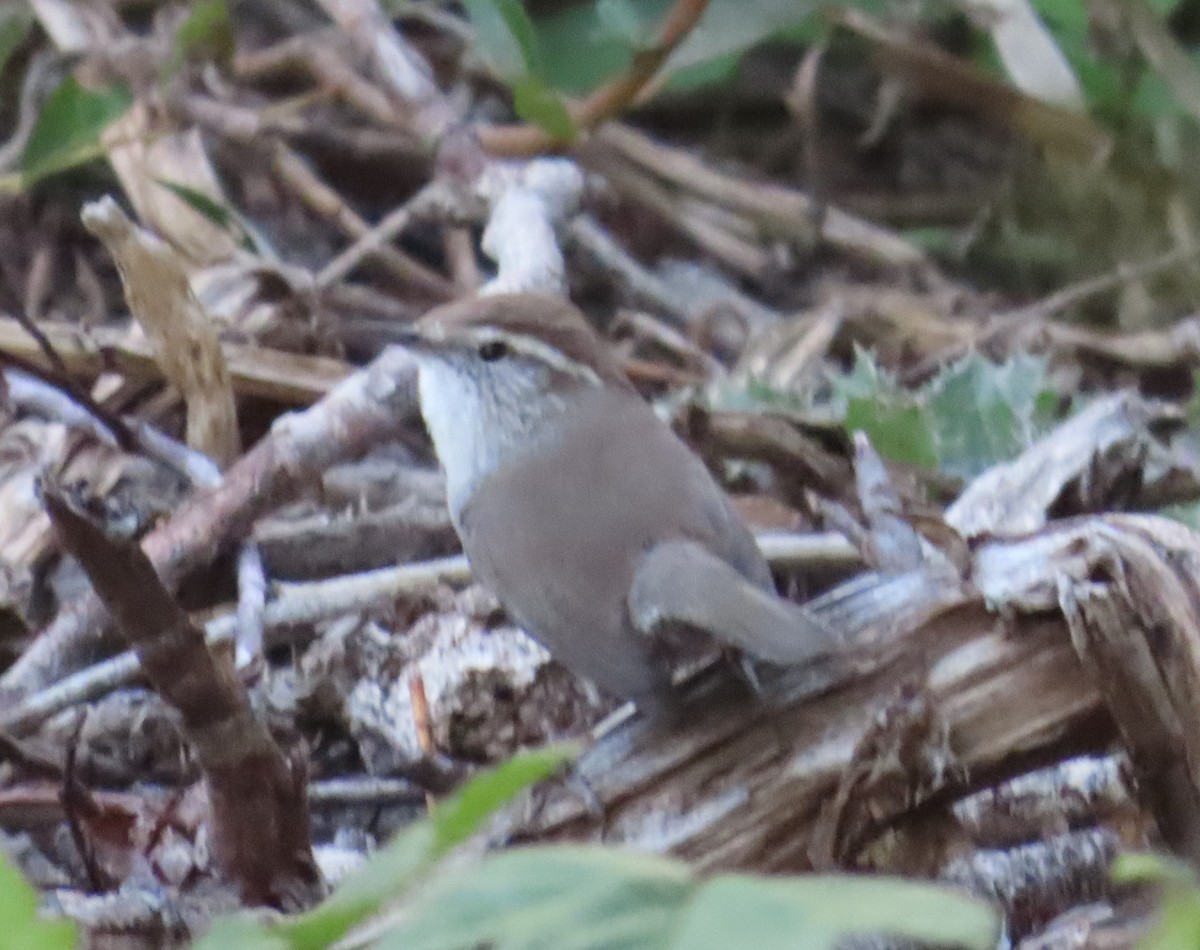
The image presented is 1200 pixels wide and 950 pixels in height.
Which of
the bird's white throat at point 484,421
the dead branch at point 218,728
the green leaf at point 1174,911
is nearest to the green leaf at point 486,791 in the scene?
the green leaf at point 1174,911

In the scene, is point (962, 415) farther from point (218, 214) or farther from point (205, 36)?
point (205, 36)

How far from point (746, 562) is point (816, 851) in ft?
1.08

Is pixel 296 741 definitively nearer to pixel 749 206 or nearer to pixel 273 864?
pixel 273 864

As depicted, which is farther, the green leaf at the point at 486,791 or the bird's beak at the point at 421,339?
the bird's beak at the point at 421,339

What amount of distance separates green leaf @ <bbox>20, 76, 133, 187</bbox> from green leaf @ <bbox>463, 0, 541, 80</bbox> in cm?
61

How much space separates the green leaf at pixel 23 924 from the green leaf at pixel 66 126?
79.8 inches

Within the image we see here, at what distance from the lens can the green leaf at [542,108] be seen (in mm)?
2682

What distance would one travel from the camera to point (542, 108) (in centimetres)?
276

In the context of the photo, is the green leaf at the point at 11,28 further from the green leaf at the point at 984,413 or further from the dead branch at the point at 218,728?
the dead branch at the point at 218,728

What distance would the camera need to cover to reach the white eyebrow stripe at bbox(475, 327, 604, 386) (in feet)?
6.32

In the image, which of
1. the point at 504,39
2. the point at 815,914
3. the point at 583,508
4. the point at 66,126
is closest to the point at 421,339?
the point at 583,508

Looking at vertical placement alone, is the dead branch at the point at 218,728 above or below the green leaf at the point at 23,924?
below

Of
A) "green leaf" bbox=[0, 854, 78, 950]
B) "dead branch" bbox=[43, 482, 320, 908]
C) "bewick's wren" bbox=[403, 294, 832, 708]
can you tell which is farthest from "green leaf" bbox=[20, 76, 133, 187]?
"green leaf" bbox=[0, 854, 78, 950]

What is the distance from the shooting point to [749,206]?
3.54 metres
